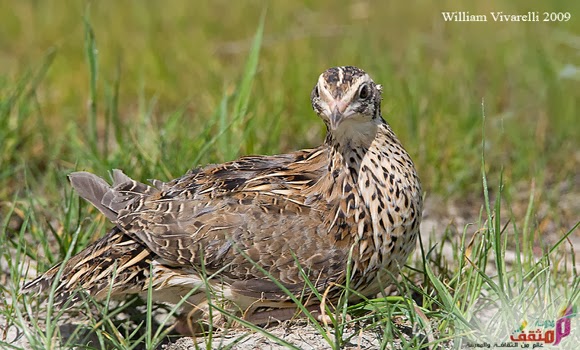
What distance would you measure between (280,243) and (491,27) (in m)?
5.14

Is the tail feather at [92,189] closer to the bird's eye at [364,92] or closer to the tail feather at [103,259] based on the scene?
the tail feather at [103,259]

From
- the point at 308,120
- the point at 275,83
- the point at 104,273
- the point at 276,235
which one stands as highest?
the point at 275,83

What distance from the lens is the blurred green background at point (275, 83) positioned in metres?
6.02

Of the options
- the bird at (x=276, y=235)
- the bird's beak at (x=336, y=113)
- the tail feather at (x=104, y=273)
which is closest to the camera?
the bird's beak at (x=336, y=113)

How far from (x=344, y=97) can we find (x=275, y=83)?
3.46m

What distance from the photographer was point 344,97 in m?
3.99

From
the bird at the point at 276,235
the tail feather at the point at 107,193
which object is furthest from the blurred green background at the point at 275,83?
the bird at the point at 276,235

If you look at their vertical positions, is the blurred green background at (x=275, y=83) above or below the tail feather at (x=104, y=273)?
above

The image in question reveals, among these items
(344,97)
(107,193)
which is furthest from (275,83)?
(344,97)

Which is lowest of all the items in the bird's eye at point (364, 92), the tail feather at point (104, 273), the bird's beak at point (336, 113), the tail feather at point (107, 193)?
the tail feather at point (104, 273)

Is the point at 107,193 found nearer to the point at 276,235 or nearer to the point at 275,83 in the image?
the point at 276,235

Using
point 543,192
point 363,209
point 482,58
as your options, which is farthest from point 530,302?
point 482,58

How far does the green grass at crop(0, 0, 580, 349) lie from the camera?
13.4 ft

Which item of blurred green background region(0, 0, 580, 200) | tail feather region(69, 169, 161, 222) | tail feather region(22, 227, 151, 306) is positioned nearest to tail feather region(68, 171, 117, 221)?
tail feather region(69, 169, 161, 222)
